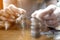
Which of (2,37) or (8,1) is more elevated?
(8,1)

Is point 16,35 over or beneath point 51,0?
beneath

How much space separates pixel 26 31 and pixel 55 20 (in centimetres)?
10

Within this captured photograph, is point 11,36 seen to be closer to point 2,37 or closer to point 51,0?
point 2,37

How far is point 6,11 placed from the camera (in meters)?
0.40

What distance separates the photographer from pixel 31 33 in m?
0.36

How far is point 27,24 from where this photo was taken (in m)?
0.39

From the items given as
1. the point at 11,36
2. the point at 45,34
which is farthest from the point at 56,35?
the point at 11,36

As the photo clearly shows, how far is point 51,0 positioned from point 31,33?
132 millimetres

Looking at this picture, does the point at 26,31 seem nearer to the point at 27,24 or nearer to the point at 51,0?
the point at 27,24

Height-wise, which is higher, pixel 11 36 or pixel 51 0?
pixel 51 0

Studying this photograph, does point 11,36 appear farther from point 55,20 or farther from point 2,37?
point 55,20

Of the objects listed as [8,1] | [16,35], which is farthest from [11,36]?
[8,1]

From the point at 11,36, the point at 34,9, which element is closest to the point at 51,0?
the point at 34,9

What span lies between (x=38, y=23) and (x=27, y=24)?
56 mm
